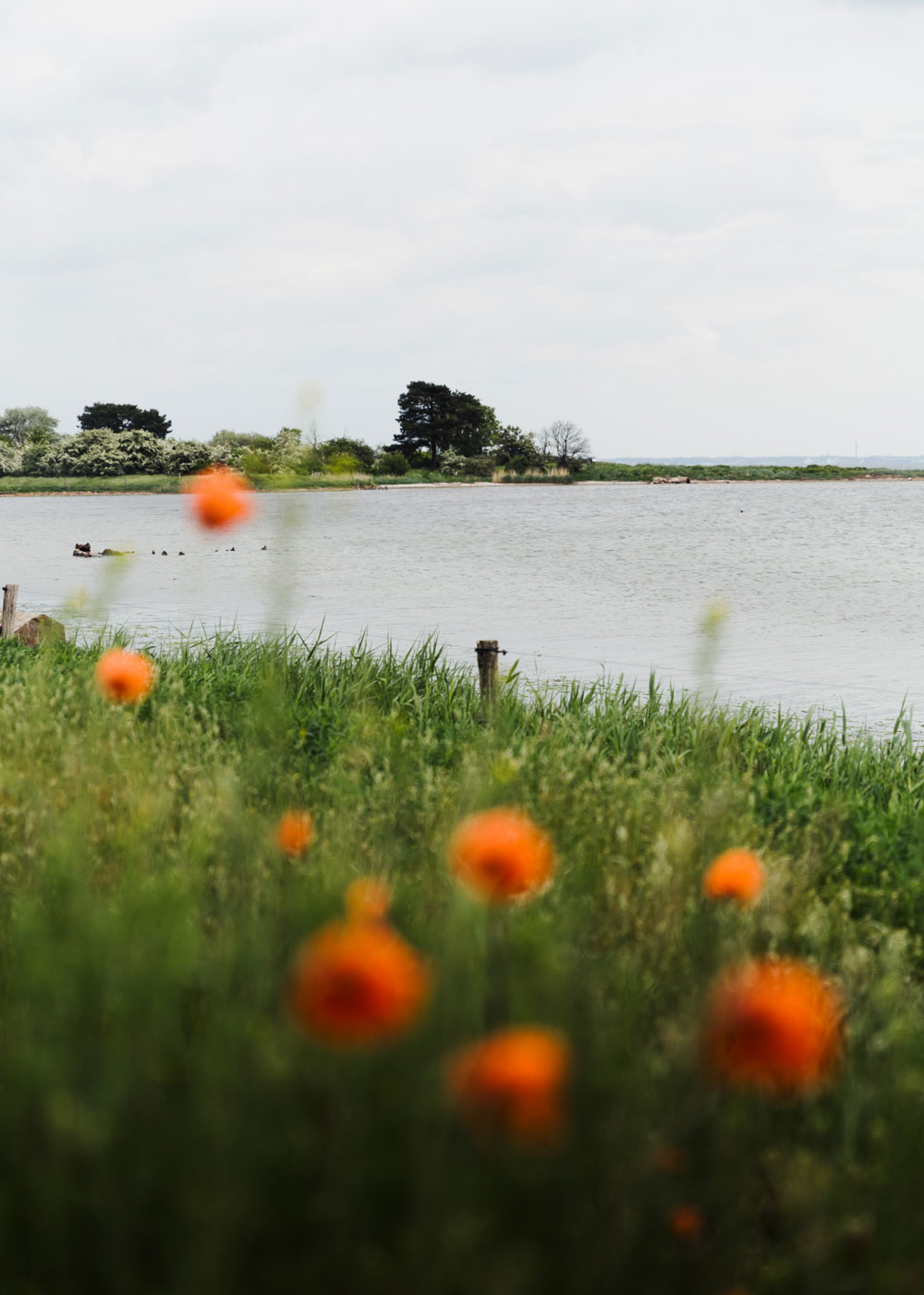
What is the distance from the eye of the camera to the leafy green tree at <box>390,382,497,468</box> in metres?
98.6

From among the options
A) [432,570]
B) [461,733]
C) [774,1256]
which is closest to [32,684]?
[461,733]

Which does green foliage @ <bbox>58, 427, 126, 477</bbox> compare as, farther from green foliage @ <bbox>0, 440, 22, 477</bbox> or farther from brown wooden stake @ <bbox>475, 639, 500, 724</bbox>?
brown wooden stake @ <bbox>475, 639, 500, 724</bbox>

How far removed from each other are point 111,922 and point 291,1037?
598mm

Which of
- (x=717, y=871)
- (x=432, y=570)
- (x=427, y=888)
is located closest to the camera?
(x=717, y=871)

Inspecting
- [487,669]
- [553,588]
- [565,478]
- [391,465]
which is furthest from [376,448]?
[487,669]

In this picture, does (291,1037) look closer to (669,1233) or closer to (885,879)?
(669,1233)

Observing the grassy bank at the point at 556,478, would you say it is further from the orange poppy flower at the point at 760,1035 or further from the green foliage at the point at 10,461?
the orange poppy flower at the point at 760,1035

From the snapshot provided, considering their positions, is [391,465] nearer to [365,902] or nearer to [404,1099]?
[365,902]

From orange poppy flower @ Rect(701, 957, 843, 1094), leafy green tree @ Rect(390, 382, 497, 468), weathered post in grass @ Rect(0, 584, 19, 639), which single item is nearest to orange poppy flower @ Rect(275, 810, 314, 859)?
orange poppy flower @ Rect(701, 957, 843, 1094)

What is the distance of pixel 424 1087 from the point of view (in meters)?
1.57

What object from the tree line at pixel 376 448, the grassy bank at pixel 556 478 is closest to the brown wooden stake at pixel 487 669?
the grassy bank at pixel 556 478

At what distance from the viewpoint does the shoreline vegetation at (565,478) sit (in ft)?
239

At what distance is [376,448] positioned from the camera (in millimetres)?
97375

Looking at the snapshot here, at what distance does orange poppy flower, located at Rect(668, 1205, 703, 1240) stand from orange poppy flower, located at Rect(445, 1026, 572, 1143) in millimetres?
503
